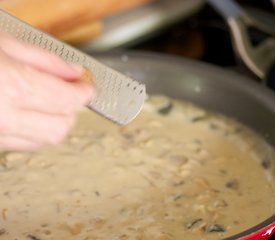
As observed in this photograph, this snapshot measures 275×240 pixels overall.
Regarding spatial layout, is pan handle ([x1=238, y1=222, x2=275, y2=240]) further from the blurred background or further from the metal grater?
the blurred background

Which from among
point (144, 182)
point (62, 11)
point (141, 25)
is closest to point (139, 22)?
point (141, 25)

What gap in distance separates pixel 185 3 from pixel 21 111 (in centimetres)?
62

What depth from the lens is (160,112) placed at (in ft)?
3.55

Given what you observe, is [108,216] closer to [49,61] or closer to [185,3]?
[49,61]

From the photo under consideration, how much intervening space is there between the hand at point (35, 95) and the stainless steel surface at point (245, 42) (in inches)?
16.5

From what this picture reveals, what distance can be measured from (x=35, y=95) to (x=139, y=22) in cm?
53

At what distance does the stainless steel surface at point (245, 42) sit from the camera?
1.09 m

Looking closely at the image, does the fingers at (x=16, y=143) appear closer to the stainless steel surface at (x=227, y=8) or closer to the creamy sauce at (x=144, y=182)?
the creamy sauce at (x=144, y=182)

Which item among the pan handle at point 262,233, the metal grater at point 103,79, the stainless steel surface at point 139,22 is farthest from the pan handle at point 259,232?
the stainless steel surface at point 139,22

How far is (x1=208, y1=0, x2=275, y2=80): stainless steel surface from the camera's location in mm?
1094

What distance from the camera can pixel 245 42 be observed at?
111cm

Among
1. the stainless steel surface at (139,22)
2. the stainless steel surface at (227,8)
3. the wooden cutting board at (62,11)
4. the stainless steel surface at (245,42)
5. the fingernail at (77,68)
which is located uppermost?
the wooden cutting board at (62,11)

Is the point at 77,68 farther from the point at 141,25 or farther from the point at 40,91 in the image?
the point at 141,25

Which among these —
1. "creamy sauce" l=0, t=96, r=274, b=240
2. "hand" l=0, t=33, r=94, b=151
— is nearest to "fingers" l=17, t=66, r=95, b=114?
"hand" l=0, t=33, r=94, b=151
